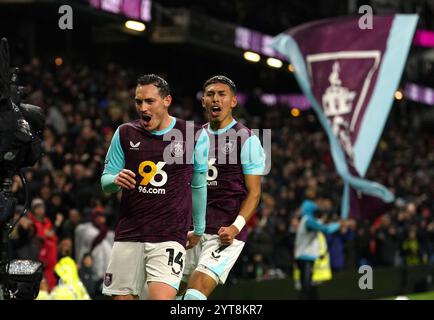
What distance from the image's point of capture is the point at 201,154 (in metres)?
8.36

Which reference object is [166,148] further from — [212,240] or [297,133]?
[297,133]

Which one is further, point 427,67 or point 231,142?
point 427,67

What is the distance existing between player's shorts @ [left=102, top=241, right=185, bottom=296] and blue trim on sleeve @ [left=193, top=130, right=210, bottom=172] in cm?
66

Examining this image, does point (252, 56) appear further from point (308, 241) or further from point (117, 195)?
point (117, 195)

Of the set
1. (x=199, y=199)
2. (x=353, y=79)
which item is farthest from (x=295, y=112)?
(x=199, y=199)

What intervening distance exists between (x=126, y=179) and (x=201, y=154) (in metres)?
0.78

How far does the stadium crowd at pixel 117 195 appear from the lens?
14.6 m

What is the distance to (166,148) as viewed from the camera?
808 centimetres

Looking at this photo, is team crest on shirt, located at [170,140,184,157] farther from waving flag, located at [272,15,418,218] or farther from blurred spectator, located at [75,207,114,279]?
waving flag, located at [272,15,418,218]

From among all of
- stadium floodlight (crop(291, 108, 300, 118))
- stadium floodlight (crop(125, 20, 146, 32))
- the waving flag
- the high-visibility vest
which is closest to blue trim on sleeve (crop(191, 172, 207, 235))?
the waving flag

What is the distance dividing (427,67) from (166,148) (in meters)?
42.2

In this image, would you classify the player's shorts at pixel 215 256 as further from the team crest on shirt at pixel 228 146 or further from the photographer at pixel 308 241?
the photographer at pixel 308 241

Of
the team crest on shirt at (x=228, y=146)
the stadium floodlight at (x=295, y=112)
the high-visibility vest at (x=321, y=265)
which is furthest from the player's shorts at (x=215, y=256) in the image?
the stadium floodlight at (x=295, y=112)
